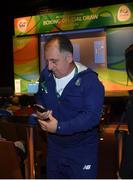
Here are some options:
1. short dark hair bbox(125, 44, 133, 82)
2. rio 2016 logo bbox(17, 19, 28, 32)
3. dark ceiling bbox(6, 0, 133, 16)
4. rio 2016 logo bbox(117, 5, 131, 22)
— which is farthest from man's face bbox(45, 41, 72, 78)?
rio 2016 logo bbox(17, 19, 28, 32)

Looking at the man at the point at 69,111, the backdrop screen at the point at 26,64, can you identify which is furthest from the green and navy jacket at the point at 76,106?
the backdrop screen at the point at 26,64

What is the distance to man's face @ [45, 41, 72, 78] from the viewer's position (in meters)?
2.16

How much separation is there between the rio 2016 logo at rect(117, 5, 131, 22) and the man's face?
4105mm

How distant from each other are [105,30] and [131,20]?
1.69ft

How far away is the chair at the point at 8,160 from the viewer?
286cm

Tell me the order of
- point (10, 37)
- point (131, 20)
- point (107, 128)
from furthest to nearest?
point (10, 37)
point (131, 20)
point (107, 128)

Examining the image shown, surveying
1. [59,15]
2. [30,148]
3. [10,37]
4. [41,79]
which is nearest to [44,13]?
[59,15]

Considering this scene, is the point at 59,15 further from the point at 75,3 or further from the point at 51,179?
the point at 51,179

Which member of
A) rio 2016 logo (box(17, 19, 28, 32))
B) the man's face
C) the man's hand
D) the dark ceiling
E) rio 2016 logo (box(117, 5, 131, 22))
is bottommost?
the man's hand

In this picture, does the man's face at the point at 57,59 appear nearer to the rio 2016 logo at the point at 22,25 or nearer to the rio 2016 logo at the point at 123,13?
the rio 2016 logo at the point at 123,13

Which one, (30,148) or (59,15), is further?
(59,15)

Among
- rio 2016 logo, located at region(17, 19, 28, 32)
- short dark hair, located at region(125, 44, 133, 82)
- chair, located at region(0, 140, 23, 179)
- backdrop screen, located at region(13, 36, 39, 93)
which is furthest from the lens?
rio 2016 logo, located at region(17, 19, 28, 32)

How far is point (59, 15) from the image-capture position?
6758 mm

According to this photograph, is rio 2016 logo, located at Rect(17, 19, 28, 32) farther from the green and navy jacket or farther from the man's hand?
the man's hand
